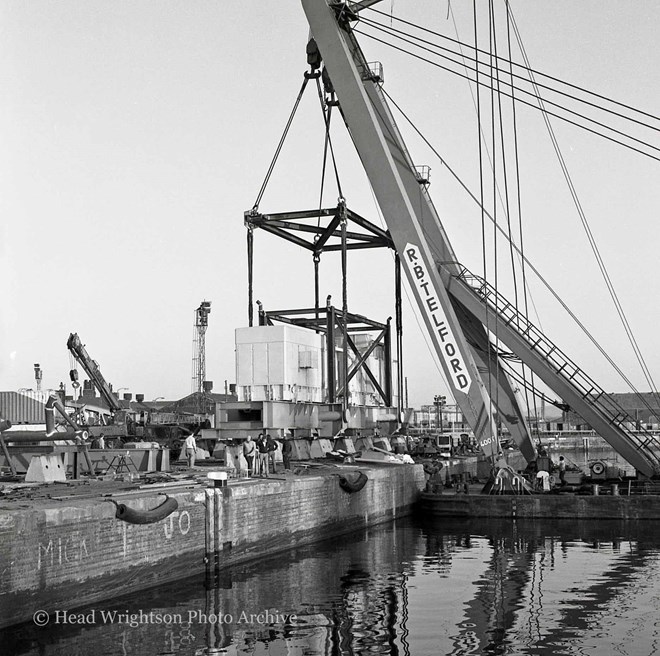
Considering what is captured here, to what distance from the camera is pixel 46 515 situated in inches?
560

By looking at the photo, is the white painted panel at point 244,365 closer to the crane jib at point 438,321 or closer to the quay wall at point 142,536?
the crane jib at point 438,321

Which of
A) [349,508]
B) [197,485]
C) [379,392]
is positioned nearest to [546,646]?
[197,485]

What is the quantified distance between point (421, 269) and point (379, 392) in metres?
19.6

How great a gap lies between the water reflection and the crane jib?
23.5 ft

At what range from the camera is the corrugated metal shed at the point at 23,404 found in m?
89.9

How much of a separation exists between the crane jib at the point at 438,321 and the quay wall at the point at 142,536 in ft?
21.8

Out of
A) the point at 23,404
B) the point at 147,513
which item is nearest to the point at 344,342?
the point at 147,513

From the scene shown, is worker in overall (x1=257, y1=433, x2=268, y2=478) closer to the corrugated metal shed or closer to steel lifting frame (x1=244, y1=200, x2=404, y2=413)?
steel lifting frame (x1=244, y1=200, x2=404, y2=413)

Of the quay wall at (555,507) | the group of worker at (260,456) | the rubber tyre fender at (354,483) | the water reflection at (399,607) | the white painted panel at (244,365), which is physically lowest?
the water reflection at (399,607)

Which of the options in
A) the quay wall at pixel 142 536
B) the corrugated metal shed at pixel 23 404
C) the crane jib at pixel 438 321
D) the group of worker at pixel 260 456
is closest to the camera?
the quay wall at pixel 142 536

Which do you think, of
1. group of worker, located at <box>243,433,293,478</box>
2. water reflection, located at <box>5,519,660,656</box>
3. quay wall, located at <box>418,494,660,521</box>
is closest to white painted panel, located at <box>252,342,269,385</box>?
group of worker, located at <box>243,433,293,478</box>

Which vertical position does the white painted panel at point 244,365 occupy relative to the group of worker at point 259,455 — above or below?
above

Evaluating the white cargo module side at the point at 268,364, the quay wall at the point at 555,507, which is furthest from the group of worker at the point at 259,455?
the white cargo module side at the point at 268,364

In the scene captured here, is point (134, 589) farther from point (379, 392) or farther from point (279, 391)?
point (379, 392)
